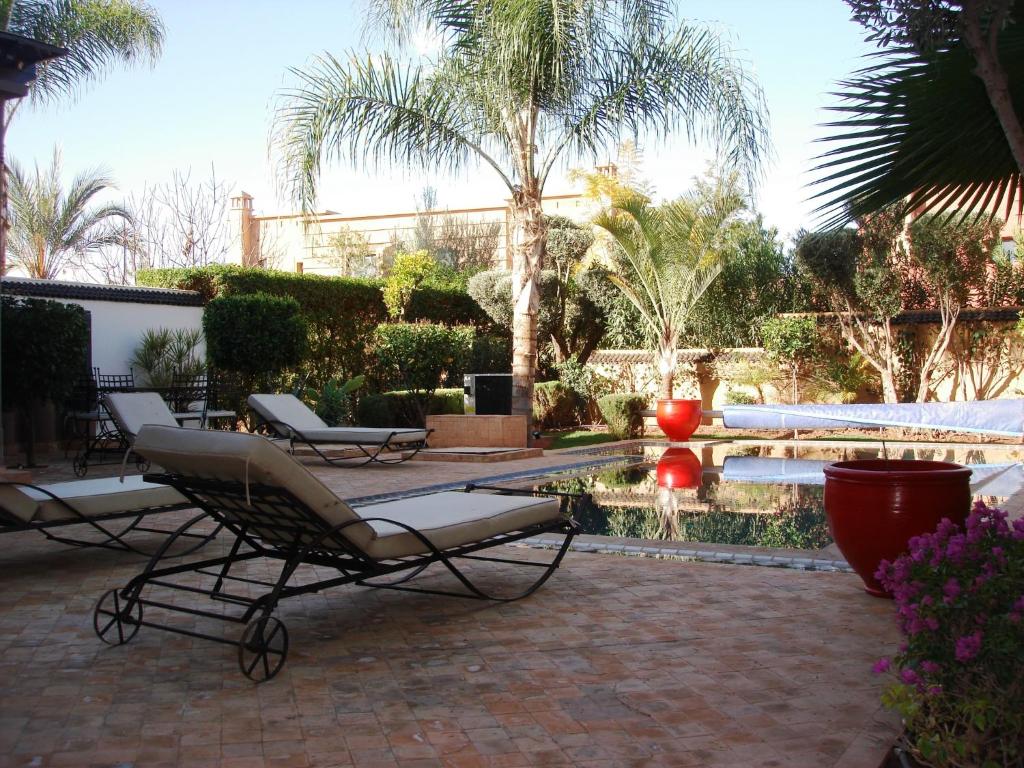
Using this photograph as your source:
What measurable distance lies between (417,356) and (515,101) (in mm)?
4593

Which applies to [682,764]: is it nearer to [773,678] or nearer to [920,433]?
[773,678]

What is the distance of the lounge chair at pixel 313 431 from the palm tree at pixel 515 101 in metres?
2.69

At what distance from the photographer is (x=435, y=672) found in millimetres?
3547

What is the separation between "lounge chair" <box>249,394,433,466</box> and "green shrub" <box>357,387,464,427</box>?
8.38 feet

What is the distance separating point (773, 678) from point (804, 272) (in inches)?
536

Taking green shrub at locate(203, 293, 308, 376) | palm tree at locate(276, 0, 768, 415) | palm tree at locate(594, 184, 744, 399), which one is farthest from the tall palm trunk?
green shrub at locate(203, 293, 308, 376)

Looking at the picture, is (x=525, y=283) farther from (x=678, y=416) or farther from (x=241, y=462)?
(x=241, y=462)

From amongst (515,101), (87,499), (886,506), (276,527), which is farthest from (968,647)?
(515,101)

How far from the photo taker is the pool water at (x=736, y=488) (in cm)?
678

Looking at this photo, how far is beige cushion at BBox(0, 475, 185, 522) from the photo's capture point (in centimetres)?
489

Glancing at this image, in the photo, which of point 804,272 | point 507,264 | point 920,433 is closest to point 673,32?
point 804,272

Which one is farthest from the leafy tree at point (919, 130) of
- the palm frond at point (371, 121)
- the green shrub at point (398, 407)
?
the green shrub at point (398, 407)

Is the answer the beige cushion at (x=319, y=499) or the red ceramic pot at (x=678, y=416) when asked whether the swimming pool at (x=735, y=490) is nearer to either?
the red ceramic pot at (x=678, y=416)

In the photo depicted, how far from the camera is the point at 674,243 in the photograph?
15.8 meters
